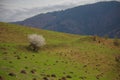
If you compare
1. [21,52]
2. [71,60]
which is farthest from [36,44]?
[71,60]

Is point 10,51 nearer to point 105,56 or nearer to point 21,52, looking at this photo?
point 21,52

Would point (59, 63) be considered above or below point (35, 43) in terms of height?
below

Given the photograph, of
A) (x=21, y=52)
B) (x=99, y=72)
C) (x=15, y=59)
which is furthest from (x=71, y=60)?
(x=15, y=59)

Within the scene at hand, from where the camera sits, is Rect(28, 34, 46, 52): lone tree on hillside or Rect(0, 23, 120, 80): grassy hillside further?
Rect(28, 34, 46, 52): lone tree on hillside

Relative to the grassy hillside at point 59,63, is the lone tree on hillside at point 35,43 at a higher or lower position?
higher

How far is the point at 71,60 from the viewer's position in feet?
161

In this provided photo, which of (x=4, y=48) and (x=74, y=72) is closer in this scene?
(x=74, y=72)

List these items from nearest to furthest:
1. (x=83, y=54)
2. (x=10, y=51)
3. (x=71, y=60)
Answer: (x=10, y=51) < (x=71, y=60) < (x=83, y=54)

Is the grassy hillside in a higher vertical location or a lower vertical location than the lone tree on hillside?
lower

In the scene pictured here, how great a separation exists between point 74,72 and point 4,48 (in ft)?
50.5

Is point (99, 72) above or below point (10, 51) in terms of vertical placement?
below

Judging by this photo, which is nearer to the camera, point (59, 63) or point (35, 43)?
point (59, 63)

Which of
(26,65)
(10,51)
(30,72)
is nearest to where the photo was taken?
(30,72)

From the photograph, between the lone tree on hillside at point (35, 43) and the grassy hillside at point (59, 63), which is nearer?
the grassy hillside at point (59, 63)
